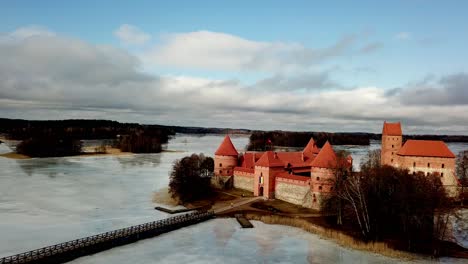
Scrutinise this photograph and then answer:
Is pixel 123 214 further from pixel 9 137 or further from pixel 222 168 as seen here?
pixel 9 137

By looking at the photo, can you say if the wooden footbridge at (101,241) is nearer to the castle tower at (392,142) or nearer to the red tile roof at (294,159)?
the red tile roof at (294,159)

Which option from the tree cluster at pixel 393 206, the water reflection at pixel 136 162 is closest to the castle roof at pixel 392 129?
the tree cluster at pixel 393 206

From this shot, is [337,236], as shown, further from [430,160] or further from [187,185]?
[430,160]

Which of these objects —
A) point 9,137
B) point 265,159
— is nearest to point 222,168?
point 265,159

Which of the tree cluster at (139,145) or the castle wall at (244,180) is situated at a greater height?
Result: the tree cluster at (139,145)

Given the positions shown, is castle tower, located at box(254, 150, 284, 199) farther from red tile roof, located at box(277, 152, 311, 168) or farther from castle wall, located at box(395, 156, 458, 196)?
castle wall, located at box(395, 156, 458, 196)

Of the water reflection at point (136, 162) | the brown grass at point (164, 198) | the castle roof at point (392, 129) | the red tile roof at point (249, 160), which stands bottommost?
the brown grass at point (164, 198)
